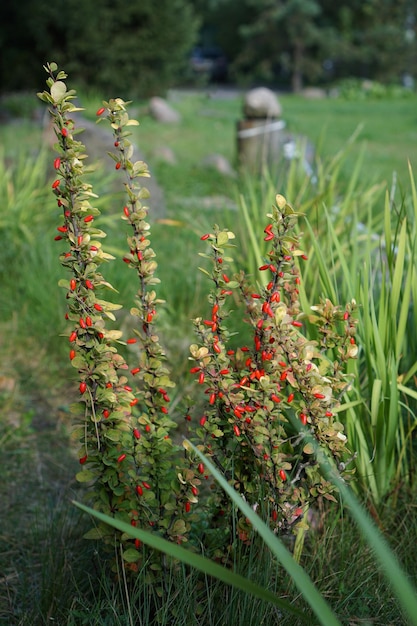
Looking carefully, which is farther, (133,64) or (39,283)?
(133,64)

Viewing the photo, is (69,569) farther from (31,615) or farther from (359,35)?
(359,35)

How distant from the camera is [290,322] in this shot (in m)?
1.61

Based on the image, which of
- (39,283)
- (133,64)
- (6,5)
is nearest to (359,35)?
(133,64)

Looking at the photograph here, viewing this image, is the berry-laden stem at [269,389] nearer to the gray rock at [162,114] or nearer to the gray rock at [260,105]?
the gray rock at [260,105]

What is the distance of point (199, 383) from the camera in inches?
62.4

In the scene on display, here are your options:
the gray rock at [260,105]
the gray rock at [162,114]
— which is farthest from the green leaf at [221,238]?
the gray rock at [162,114]

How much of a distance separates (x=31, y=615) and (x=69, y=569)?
14cm

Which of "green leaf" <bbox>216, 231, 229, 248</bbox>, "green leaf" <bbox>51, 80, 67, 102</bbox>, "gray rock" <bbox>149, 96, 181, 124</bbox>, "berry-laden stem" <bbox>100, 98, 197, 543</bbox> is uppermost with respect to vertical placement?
"green leaf" <bbox>51, 80, 67, 102</bbox>

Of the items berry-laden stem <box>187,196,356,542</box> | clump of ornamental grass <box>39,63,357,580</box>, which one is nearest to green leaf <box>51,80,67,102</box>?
clump of ornamental grass <box>39,63,357,580</box>

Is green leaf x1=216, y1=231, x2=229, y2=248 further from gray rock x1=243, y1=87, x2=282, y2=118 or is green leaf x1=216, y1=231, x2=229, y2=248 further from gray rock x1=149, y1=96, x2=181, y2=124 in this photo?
gray rock x1=149, y1=96, x2=181, y2=124

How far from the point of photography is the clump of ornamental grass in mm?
A: 1521

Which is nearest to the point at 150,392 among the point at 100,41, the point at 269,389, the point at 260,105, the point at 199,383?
the point at 199,383

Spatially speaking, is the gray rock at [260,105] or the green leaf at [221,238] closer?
the green leaf at [221,238]

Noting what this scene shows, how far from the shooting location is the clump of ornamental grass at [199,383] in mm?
1521
